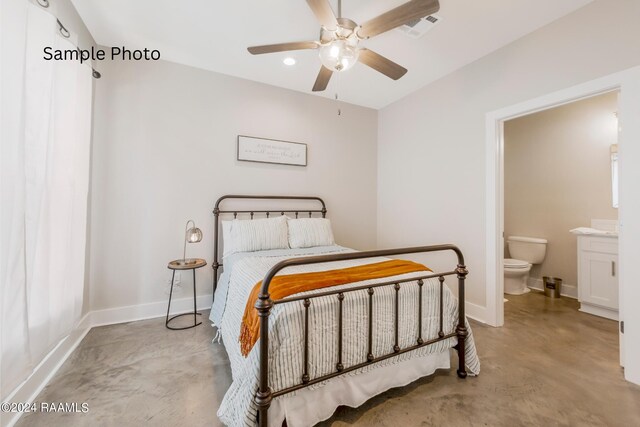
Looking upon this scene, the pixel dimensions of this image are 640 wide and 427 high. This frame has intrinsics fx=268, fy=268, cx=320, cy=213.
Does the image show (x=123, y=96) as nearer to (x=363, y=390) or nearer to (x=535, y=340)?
(x=363, y=390)

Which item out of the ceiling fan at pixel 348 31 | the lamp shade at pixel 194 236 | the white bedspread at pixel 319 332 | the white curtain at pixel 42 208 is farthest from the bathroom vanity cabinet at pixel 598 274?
the white curtain at pixel 42 208

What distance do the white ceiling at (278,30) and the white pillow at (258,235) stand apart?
1747 mm

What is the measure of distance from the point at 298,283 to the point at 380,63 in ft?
5.71

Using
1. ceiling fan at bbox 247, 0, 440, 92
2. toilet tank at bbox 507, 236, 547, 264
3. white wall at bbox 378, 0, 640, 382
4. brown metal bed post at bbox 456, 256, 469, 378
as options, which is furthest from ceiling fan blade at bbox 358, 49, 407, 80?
toilet tank at bbox 507, 236, 547, 264

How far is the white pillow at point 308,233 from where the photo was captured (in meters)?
3.06

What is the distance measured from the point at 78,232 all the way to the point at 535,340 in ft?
12.8

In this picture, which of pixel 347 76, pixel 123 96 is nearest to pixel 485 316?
pixel 347 76

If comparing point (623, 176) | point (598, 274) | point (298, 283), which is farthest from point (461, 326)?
point (598, 274)

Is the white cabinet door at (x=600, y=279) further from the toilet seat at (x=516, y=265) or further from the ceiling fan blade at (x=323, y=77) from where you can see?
the ceiling fan blade at (x=323, y=77)

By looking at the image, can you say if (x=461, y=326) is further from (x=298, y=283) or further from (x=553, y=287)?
(x=553, y=287)

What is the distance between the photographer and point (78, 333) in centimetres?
232

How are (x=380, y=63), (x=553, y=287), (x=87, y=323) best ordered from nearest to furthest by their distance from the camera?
(x=380, y=63) → (x=87, y=323) → (x=553, y=287)

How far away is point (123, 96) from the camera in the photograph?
2.72 meters

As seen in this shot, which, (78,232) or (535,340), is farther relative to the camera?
(535,340)
